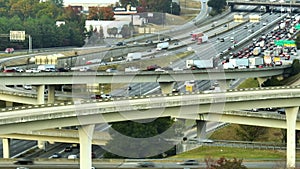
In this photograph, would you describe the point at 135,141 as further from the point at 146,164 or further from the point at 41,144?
the point at 41,144

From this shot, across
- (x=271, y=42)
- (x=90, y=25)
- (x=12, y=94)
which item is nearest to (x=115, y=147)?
(x=12, y=94)

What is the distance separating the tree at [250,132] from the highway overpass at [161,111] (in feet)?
14.6

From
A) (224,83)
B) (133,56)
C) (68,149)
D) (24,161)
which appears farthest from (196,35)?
(24,161)

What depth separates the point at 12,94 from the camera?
67.9 m

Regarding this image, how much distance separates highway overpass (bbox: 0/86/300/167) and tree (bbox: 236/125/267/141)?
4437 millimetres

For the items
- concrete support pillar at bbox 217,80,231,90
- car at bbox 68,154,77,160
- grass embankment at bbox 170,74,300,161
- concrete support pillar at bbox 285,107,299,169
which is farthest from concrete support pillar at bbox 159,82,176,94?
concrete support pillar at bbox 285,107,299,169

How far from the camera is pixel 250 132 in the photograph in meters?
63.1

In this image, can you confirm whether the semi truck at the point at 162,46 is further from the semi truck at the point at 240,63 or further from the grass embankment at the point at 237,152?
the grass embankment at the point at 237,152

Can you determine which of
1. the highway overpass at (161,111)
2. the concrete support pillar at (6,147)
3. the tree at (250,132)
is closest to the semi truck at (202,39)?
the tree at (250,132)

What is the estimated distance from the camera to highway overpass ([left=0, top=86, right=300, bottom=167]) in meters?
44.4

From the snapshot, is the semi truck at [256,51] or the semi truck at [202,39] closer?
the semi truck at [256,51]

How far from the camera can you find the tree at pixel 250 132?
206 feet

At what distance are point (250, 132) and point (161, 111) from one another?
1386 cm

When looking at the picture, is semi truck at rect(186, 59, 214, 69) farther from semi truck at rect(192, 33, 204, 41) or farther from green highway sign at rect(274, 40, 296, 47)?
semi truck at rect(192, 33, 204, 41)
